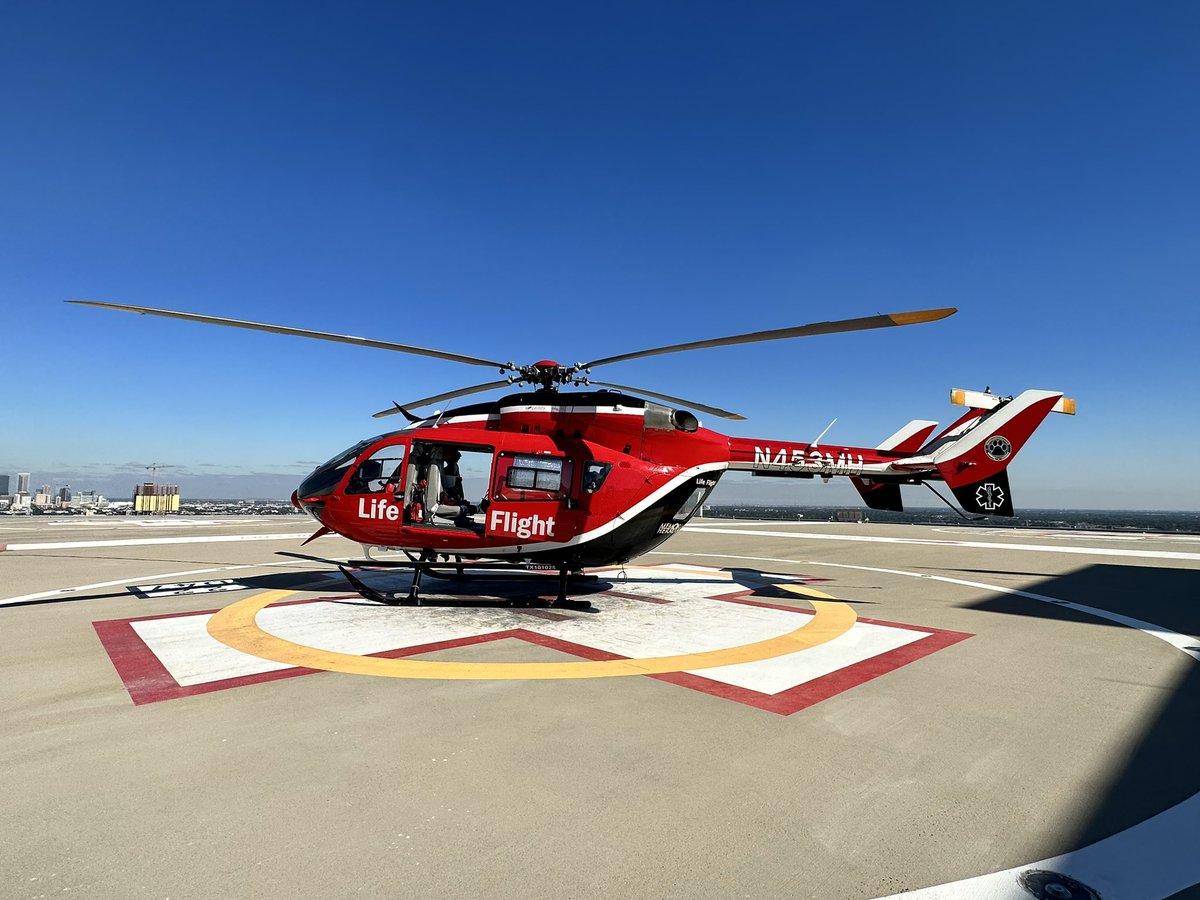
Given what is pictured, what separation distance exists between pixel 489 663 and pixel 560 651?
97 cm

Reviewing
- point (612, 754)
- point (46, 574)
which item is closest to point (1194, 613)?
point (612, 754)

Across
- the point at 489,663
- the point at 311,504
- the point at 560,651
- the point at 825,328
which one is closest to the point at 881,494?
the point at 825,328

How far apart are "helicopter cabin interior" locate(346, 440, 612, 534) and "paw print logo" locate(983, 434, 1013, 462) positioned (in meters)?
8.17

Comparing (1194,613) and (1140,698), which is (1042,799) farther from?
(1194,613)

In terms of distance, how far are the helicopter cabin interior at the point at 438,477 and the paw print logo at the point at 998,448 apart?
817 cm

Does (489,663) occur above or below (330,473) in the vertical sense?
below

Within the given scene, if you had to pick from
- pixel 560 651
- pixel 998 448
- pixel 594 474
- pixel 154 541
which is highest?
pixel 998 448

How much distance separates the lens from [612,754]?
4.14m

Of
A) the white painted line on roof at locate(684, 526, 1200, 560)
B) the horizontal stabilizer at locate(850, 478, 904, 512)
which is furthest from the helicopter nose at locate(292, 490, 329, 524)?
the white painted line on roof at locate(684, 526, 1200, 560)

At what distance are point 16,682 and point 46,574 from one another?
10.3 m

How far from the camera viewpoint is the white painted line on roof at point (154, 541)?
1977 centimetres

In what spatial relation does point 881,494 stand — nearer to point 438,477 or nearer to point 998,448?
point 998,448

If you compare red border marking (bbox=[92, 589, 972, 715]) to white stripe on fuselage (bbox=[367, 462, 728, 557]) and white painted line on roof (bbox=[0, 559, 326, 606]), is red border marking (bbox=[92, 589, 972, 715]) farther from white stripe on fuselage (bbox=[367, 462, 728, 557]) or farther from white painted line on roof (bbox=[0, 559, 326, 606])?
white painted line on roof (bbox=[0, 559, 326, 606])

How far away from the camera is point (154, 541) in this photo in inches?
874
